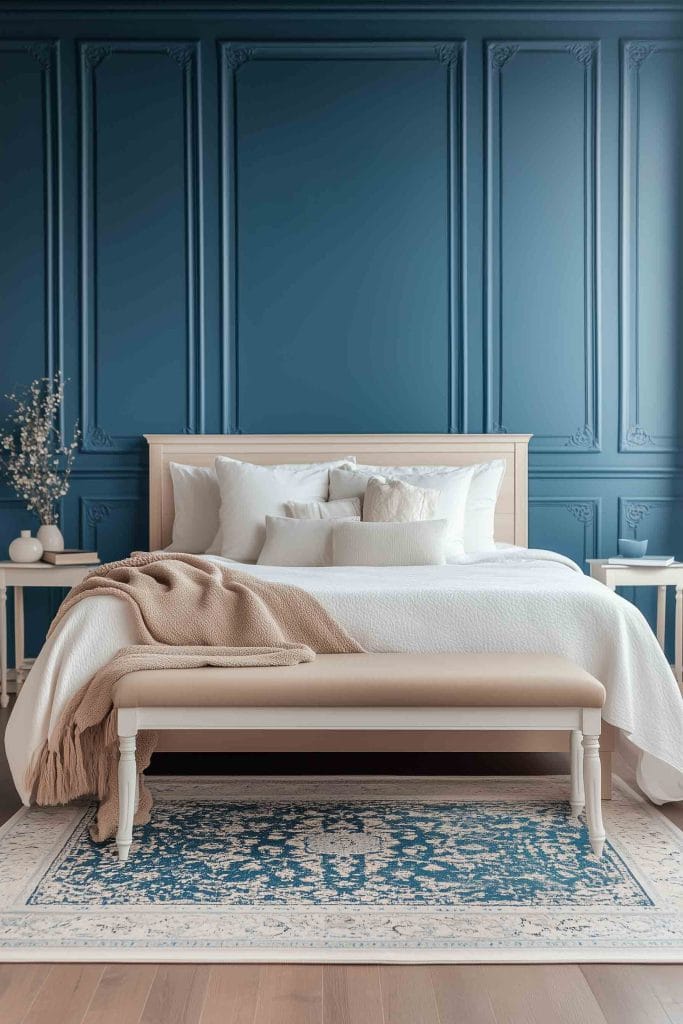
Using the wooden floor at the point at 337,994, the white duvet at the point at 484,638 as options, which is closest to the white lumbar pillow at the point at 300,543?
the white duvet at the point at 484,638

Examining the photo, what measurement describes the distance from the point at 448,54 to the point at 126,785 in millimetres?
4208

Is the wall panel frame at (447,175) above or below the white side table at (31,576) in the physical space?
above

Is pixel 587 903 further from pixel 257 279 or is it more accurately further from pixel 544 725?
pixel 257 279

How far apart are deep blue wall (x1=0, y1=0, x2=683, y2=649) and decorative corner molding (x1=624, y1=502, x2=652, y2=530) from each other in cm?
1

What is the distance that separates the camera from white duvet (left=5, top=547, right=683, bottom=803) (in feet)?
9.46

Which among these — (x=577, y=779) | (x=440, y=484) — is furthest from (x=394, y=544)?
(x=577, y=779)

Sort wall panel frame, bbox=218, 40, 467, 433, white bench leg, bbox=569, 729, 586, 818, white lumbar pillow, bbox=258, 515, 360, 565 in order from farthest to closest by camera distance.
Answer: wall panel frame, bbox=218, 40, 467, 433, white lumbar pillow, bbox=258, 515, 360, 565, white bench leg, bbox=569, 729, 586, 818

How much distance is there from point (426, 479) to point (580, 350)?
127cm

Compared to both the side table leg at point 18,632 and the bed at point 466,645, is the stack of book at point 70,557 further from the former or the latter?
the bed at point 466,645

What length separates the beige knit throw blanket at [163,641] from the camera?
273 centimetres

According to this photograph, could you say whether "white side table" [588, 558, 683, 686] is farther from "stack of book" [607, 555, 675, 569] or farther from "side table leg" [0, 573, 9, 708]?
"side table leg" [0, 573, 9, 708]

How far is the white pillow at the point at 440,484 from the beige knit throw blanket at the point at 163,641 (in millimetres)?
1370

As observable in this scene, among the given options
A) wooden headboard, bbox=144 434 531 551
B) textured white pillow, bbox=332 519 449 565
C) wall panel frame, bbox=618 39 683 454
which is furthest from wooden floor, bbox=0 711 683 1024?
wall panel frame, bbox=618 39 683 454

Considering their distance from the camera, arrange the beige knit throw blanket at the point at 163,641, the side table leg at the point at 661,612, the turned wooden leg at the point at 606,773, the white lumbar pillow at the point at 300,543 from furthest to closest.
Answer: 1. the side table leg at the point at 661,612
2. the white lumbar pillow at the point at 300,543
3. the turned wooden leg at the point at 606,773
4. the beige knit throw blanket at the point at 163,641
